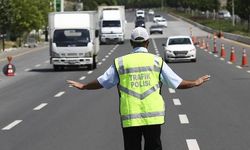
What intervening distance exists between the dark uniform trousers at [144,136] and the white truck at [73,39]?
24.0 metres

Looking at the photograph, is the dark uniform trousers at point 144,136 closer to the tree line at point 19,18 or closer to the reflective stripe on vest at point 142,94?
the reflective stripe on vest at point 142,94

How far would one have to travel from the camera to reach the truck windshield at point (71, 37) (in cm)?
3011

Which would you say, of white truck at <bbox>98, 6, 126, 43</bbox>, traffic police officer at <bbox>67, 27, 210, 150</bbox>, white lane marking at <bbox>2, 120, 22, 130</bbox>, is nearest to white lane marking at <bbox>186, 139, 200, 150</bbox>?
white lane marking at <bbox>2, 120, 22, 130</bbox>

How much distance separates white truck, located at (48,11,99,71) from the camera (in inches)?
1180

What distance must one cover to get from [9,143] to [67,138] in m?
0.94

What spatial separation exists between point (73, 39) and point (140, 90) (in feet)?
80.6

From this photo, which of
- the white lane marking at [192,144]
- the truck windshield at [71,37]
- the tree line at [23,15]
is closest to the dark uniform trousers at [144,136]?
the white lane marking at [192,144]

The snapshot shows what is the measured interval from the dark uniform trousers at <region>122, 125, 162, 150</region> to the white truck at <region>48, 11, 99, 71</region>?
24.0 meters

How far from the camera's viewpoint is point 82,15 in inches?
1227

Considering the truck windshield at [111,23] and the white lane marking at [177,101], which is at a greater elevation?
the truck windshield at [111,23]

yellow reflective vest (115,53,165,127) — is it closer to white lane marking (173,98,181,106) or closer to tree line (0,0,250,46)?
white lane marking (173,98,181,106)

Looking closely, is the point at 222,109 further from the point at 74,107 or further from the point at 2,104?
the point at 2,104

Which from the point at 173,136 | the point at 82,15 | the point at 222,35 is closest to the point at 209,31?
the point at 222,35

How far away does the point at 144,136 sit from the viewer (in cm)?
605
